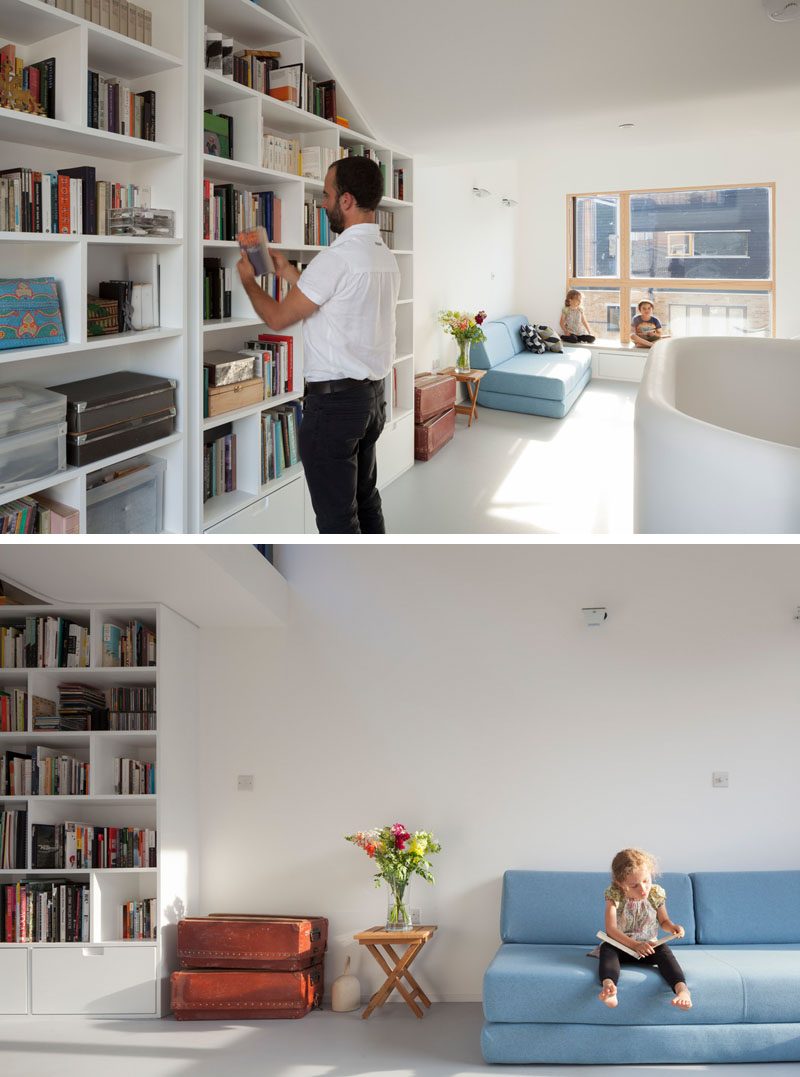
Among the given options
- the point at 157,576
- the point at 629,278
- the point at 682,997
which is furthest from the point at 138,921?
the point at 629,278

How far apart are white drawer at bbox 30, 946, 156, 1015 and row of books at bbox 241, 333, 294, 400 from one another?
2.77 meters

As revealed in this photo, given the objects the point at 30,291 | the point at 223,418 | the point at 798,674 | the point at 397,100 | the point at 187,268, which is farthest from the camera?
the point at 798,674

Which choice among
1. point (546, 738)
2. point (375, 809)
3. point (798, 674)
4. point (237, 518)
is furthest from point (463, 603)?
point (237, 518)

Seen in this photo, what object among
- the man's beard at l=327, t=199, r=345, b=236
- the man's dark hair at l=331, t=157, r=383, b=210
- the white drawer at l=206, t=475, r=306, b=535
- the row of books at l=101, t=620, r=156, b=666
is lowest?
the row of books at l=101, t=620, r=156, b=666

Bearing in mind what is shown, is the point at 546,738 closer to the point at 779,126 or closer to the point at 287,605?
the point at 287,605

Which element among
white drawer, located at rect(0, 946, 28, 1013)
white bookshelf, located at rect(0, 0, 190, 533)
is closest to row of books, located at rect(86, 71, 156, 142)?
white bookshelf, located at rect(0, 0, 190, 533)

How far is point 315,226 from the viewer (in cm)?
349

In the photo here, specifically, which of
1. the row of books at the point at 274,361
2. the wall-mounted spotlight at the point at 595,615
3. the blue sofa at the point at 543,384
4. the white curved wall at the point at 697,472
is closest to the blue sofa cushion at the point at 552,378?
the blue sofa at the point at 543,384

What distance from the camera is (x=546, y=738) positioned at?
5359 millimetres

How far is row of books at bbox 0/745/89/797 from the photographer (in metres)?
4.63

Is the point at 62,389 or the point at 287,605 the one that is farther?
the point at 287,605

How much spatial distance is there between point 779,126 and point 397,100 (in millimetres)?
987

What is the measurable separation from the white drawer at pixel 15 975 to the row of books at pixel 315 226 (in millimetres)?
3435

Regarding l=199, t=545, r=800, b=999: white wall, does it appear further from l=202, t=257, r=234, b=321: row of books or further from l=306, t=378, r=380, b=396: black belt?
l=306, t=378, r=380, b=396: black belt
